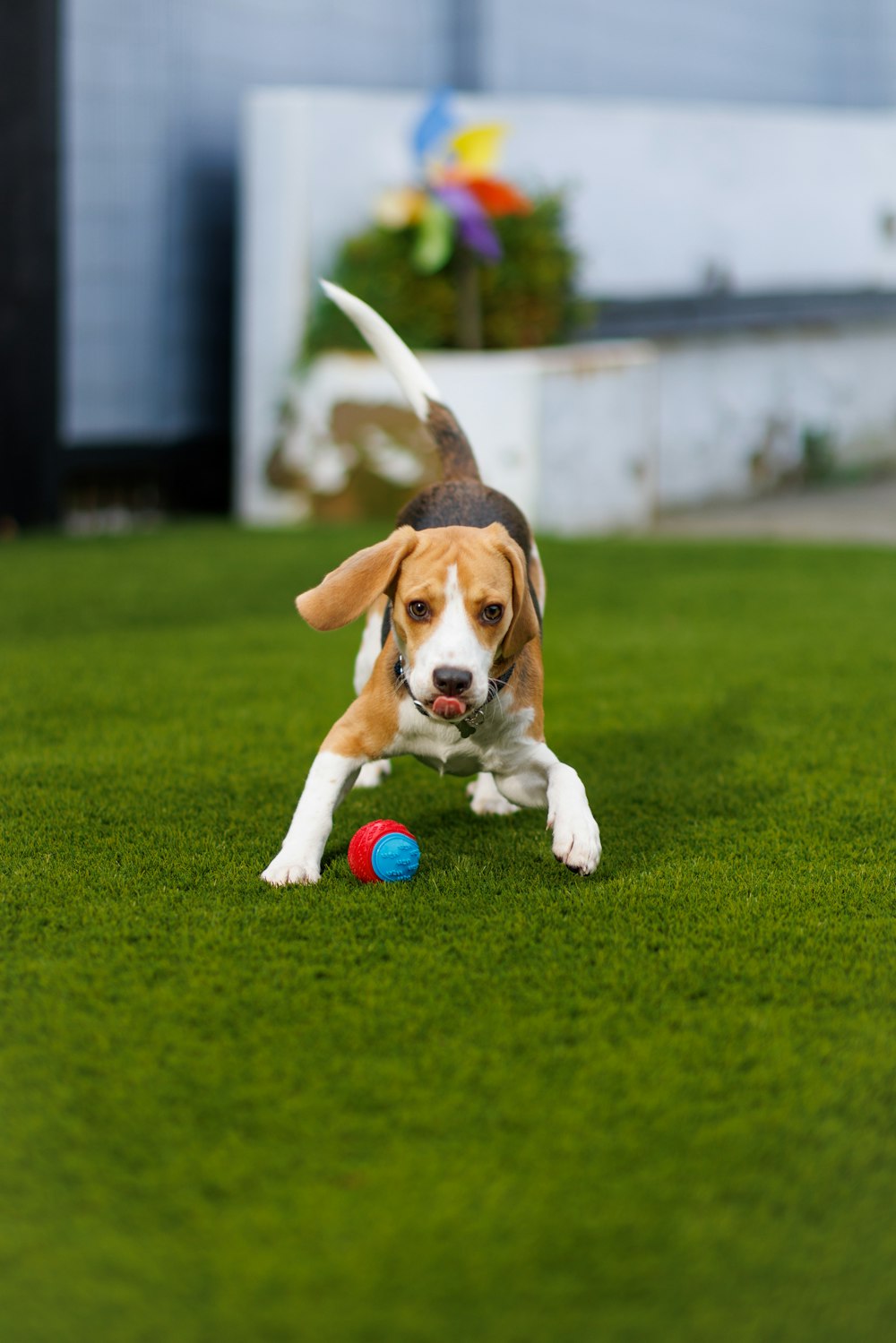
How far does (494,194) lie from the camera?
991 centimetres

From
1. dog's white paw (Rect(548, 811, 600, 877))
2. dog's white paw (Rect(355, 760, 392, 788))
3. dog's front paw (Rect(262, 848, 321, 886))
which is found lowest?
dog's white paw (Rect(355, 760, 392, 788))

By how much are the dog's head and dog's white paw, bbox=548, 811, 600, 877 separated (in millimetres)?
382

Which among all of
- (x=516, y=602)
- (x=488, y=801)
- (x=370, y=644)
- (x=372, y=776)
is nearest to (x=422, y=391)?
(x=370, y=644)

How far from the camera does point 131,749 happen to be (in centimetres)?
482

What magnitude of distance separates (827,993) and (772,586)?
5.34 metres

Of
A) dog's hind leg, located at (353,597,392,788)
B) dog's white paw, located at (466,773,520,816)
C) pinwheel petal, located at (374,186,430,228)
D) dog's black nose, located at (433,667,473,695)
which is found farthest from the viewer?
pinwheel petal, located at (374,186,430,228)

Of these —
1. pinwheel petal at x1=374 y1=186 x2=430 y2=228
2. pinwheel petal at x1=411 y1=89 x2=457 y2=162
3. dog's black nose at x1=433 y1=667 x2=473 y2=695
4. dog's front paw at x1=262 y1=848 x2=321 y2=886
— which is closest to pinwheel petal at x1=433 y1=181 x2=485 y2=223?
pinwheel petal at x1=374 y1=186 x2=430 y2=228

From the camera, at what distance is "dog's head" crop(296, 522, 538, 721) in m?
3.31

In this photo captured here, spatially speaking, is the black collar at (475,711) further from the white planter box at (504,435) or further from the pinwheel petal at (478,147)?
the pinwheel petal at (478,147)

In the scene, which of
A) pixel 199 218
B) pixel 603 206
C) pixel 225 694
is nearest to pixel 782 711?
pixel 225 694

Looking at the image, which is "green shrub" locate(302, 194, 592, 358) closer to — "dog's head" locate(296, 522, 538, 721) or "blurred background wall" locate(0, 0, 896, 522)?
Answer: "blurred background wall" locate(0, 0, 896, 522)

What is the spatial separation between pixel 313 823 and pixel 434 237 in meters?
6.81

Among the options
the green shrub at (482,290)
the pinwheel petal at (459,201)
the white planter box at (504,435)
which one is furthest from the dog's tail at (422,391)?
the pinwheel petal at (459,201)

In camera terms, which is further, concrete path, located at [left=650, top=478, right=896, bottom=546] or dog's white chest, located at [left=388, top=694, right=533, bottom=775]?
concrete path, located at [left=650, top=478, right=896, bottom=546]
